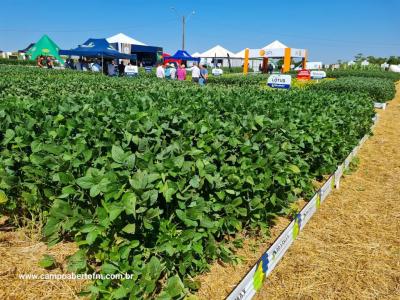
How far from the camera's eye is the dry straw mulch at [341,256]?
3078 millimetres

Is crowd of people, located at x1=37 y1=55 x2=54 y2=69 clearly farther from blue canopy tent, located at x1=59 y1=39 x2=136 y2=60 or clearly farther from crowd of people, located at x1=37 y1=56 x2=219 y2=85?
blue canopy tent, located at x1=59 y1=39 x2=136 y2=60

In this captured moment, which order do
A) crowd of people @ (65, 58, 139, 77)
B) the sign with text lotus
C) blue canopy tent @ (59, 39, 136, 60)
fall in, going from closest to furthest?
the sign with text lotus < crowd of people @ (65, 58, 139, 77) < blue canopy tent @ (59, 39, 136, 60)

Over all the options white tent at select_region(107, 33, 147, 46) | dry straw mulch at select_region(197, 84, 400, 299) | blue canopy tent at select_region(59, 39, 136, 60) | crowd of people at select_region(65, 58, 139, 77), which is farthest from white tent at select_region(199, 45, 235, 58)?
Result: dry straw mulch at select_region(197, 84, 400, 299)

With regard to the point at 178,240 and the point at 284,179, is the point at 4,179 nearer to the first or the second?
the point at 178,240

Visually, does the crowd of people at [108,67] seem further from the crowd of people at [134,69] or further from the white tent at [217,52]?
the white tent at [217,52]

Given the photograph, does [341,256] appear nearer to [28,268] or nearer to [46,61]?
[28,268]

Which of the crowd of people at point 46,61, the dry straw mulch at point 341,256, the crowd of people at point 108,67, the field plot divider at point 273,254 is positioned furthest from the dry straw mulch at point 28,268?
the crowd of people at point 46,61

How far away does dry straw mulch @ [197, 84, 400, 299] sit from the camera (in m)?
3.08

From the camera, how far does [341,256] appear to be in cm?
368

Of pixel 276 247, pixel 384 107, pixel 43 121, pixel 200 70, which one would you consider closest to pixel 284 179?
pixel 276 247

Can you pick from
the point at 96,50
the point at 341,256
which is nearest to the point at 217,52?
the point at 96,50

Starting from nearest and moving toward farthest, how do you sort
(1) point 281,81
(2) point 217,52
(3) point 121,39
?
(1) point 281,81
(3) point 121,39
(2) point 217,52


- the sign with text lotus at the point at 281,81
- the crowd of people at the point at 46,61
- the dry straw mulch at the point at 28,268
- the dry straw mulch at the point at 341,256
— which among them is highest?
the crowd of people at the point at 46,61

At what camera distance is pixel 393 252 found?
378 cm
